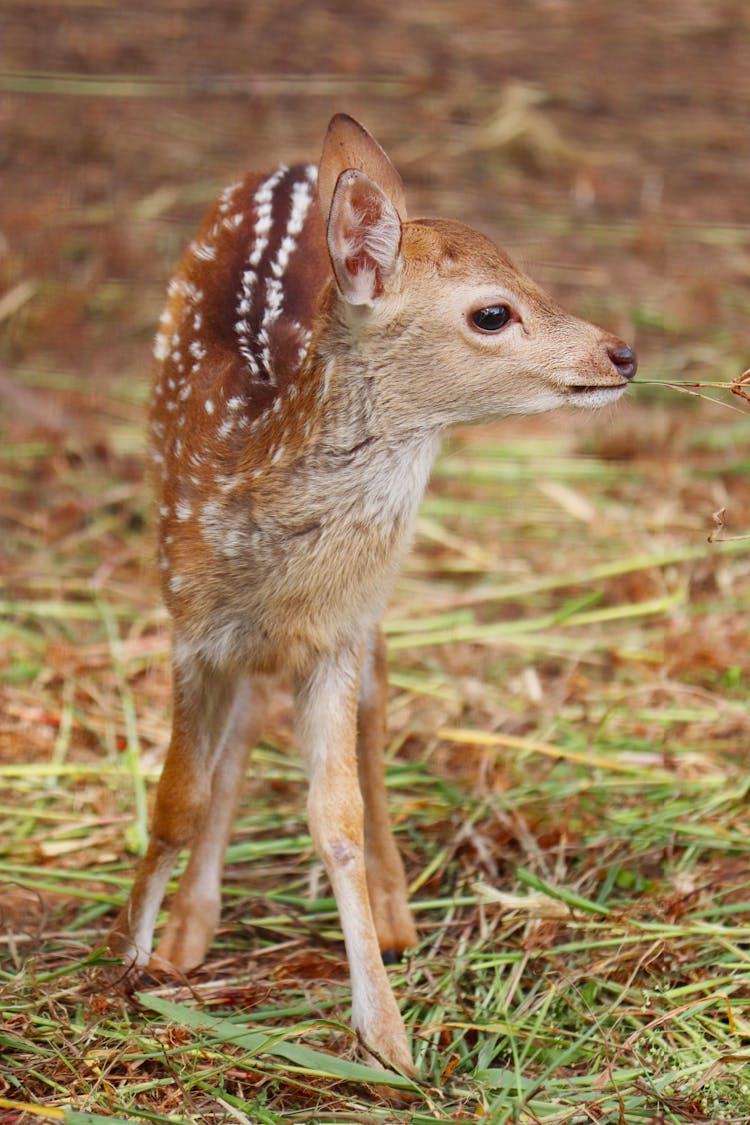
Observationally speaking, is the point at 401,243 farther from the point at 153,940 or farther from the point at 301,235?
the point at 153,940

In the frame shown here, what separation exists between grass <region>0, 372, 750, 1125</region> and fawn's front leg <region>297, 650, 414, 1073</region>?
15 centimetres

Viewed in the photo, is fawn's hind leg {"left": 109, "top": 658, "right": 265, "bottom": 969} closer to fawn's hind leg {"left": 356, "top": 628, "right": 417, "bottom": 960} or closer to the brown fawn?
the brown fawn

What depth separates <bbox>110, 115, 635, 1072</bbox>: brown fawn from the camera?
3.58 metres

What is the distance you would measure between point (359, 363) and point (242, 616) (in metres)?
0.62

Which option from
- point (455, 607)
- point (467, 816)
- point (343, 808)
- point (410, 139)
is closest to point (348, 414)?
point (343, 808)

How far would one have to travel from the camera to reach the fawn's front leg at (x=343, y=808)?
3.64m

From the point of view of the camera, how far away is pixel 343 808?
12.4 feet

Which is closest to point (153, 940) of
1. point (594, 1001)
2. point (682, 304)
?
point (594, 1001)

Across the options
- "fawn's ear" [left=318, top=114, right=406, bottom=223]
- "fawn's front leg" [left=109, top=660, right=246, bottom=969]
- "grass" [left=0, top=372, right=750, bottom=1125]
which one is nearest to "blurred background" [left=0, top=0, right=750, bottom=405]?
"grass" [left=0, top=372, right=750, bottom=1125]

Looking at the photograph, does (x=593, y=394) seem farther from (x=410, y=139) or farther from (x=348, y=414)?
(x=410, y=139)

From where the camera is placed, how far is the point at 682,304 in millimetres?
7840

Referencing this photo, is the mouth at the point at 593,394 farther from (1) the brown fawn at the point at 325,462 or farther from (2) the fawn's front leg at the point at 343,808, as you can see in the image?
(2) the fawn's front leg at the point at 343,808

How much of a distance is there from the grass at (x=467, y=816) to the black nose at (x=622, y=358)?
4.02 feet

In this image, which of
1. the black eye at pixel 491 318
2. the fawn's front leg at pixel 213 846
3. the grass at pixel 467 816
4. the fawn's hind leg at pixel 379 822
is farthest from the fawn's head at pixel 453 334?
the grass at pixel 467 816
